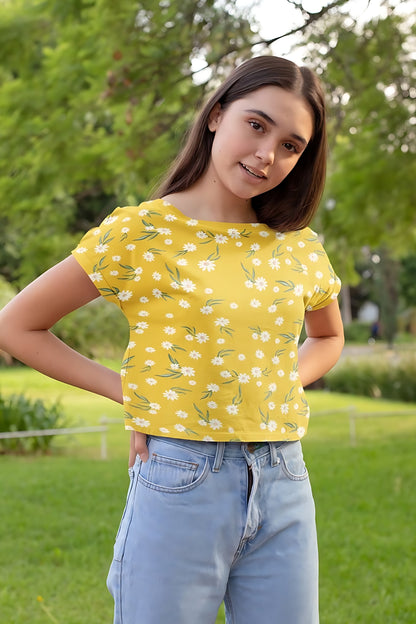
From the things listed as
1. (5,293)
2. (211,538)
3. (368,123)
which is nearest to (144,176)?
(368,123)

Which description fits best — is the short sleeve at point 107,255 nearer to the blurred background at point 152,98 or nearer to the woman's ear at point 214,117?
the woman's ear at point 214,117

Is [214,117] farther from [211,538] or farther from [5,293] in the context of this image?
[5,293]

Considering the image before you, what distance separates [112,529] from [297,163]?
445 centimetres

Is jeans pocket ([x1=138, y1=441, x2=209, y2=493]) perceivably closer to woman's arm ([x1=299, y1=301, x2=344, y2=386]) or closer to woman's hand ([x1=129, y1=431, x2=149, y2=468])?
woman's hand ([x1=129, y1=431, x2=149, y2=468])

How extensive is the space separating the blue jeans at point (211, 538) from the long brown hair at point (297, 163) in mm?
553

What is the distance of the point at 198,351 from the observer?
1527 mm

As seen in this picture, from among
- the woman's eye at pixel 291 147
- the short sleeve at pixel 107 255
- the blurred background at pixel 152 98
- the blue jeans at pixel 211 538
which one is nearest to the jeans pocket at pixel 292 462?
the blue jeans at pixel 211 538

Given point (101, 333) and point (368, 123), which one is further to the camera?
point (101, 333)

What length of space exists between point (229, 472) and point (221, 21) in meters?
5.02

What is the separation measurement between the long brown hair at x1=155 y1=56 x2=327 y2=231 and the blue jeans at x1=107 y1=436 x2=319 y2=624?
1.81 feet

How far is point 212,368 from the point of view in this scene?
1.53m

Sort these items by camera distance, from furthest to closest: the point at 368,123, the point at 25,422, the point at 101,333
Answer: the point at 101,333 → the point at 25,422 → the point at 368,123

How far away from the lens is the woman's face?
1609mm

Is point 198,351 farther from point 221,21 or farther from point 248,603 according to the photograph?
point 221,21
